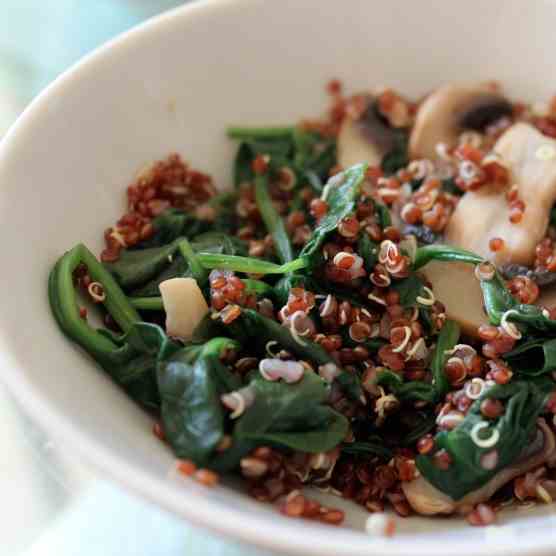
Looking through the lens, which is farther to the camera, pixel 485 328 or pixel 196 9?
pixel 196 9

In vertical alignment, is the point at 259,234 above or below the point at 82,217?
below

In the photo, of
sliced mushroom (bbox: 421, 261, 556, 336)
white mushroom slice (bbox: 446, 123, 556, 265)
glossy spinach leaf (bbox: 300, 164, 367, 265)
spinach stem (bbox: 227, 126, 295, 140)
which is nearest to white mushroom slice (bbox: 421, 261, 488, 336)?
sliced mushroom (bbox: 421, 261, 556, 336)

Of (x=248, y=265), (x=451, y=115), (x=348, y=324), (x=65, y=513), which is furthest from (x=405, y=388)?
(x=451, y=115)

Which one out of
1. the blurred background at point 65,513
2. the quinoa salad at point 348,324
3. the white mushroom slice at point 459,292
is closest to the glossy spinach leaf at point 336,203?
the quinoa salad at point 348,324

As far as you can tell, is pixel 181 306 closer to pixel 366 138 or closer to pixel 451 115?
pixel 366 138

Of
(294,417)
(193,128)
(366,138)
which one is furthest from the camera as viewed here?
(366,138)

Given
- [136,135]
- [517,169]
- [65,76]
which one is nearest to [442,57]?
[517,169]

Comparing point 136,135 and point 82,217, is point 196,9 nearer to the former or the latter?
point 136,135
